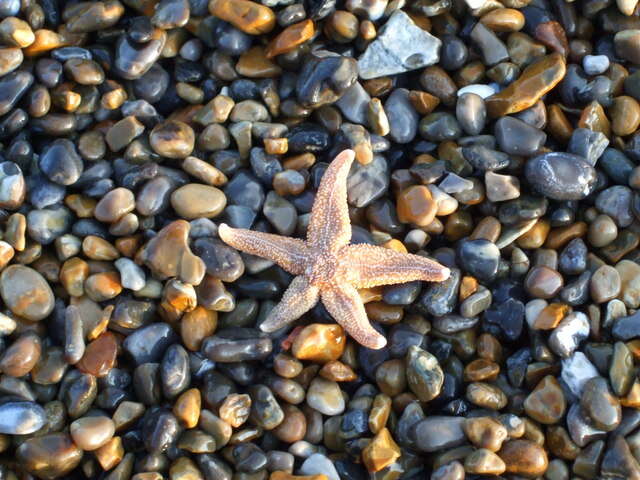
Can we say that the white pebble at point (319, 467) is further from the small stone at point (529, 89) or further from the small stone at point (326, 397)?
the small stone at point (529, 89)

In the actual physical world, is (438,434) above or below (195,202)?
below

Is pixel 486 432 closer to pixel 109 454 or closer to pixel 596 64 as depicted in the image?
pixel 109 454

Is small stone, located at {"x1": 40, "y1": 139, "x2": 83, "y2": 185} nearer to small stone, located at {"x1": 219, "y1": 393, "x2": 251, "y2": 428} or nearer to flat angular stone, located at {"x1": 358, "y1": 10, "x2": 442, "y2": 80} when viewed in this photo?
small stone, located at {"x1": 219, "y1": 393, "x2": 251, "y2": 428}

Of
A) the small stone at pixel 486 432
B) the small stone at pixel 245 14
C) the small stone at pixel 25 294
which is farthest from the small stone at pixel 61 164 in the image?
the small stone at pixel 486 432

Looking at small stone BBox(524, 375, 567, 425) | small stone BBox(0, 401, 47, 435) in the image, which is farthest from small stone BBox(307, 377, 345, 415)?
small stone BBox(0, 401, 47, 435)

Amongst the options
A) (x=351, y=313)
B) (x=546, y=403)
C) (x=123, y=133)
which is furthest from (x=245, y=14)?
(x=546, y=403)

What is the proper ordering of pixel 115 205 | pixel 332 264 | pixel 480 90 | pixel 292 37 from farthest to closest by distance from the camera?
pixel 480 90, pixel 292 37, pixel 115 205, pixel 332 264

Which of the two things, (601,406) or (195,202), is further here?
(195,202)
